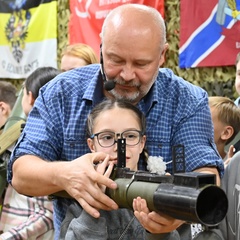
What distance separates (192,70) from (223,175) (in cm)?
245

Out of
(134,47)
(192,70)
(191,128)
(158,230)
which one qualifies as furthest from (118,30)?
(192,70)

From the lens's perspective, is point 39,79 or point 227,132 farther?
point 39,79

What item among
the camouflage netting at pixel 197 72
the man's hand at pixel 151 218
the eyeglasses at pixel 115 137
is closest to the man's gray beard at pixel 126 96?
the eyeglasses at pixel 115 137

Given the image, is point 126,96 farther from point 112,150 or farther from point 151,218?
point 151,218

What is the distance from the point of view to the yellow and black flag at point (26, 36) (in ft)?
18.0

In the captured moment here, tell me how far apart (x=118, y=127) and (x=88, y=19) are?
134 inches

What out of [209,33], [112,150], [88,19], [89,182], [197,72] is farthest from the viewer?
[88,19]

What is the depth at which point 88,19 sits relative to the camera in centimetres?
496

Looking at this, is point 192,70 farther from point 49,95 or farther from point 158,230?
point 158,230

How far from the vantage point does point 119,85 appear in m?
1.75

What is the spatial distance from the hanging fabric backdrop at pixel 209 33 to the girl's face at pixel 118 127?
86.3 inches

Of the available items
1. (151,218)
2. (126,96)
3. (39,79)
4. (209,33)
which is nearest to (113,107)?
(126,96)

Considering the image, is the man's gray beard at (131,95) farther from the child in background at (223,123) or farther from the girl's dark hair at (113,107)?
the child in background at (223,123)

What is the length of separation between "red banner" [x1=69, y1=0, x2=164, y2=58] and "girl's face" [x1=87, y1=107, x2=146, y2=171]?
296 centimetres
